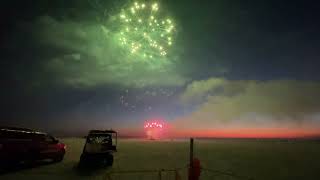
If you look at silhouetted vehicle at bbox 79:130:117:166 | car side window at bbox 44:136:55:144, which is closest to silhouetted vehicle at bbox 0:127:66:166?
car side window at bbox 44:136:55:144

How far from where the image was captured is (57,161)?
2433cm

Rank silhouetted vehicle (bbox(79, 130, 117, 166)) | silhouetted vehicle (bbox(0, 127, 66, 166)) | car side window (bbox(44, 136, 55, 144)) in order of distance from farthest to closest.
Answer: car side window (bbox(44, 136, 55, 144)), silhouetted vehicle (bbox(79, 130, 117, 166)), silhouetted vehicle (bbox(0, 127, 66, 166))

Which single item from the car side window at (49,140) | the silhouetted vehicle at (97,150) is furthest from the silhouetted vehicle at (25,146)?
the silhouetted vehicle at (97,150)

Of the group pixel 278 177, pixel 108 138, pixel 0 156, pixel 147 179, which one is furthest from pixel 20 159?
pixel 278 177

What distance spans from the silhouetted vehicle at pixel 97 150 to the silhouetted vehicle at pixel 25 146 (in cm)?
319

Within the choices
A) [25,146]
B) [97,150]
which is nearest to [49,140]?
[25,146]

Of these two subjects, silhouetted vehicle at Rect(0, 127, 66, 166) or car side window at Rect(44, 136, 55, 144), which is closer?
silhouetted vehicle at Rect(0, 127, 66, 166)

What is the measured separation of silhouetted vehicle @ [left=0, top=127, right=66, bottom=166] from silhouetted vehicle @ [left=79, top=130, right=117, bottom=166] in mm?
3191

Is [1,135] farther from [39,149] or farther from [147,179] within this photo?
[147,179]

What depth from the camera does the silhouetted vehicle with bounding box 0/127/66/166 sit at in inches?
734

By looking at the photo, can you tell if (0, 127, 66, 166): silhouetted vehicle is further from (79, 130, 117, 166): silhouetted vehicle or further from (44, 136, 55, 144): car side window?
(79, 130, 117, 166): silhouetted vehicle

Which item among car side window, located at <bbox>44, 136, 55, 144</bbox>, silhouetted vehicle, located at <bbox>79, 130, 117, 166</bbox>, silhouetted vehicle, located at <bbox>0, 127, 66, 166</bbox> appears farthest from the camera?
car side window, located at <bbox>44, 136, 55, 144</bbox>

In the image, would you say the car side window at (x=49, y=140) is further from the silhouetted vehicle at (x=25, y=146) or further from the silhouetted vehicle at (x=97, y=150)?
the silhouetted vehicle at (x=97, y=150)

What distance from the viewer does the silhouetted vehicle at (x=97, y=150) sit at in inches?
817
